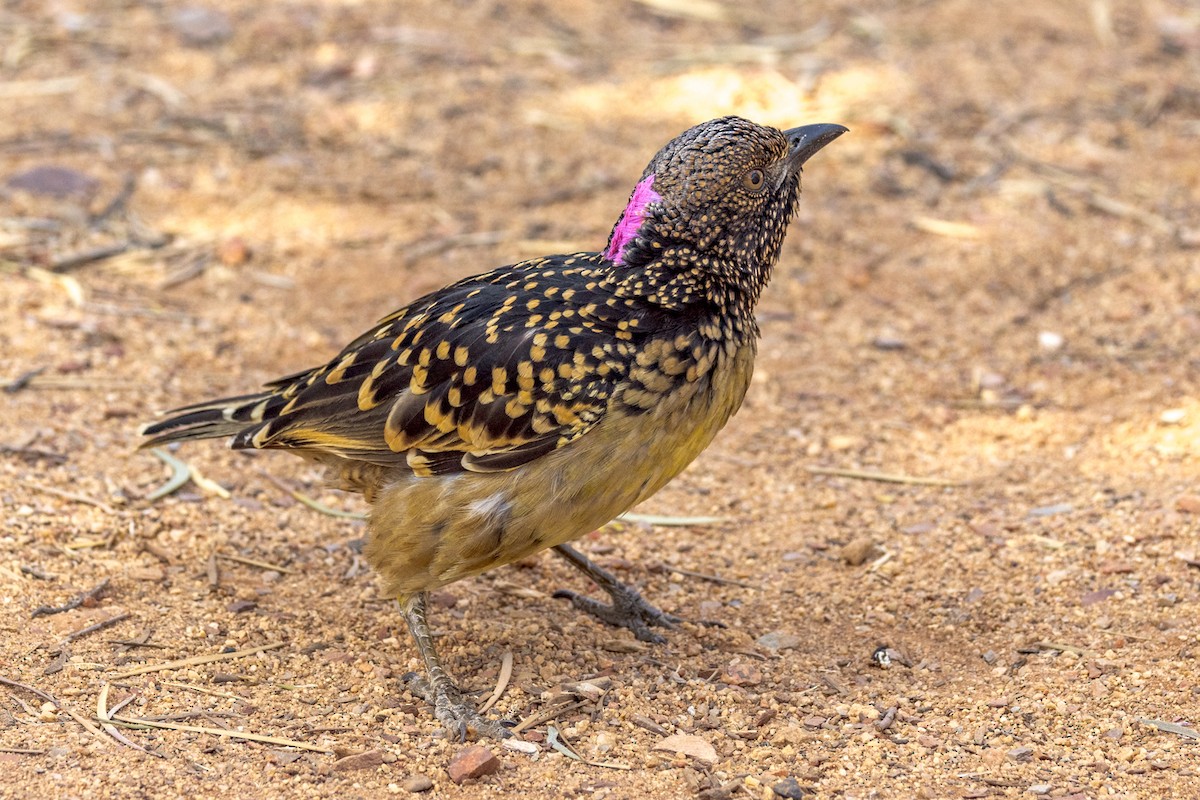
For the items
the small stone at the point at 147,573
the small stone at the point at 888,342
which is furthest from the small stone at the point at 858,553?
the small stone at the point at 147,573

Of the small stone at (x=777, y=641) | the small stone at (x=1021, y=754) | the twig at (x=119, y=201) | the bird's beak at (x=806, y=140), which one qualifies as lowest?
the small stone at (x=777, y=641)

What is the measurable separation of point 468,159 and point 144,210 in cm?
197

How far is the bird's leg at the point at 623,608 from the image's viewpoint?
477cm

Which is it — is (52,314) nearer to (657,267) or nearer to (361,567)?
(361,567)

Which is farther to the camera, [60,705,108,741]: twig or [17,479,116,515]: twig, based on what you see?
[17,479,116,515]: twig

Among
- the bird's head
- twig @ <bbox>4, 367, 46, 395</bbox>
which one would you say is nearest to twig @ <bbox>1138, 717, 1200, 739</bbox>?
the bird's head

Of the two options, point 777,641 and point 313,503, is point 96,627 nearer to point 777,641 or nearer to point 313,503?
point 313,503

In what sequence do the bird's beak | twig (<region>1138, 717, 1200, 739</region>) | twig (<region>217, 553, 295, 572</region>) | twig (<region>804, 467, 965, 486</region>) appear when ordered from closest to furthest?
twig (<region>1138, 717, 1200, 739</region>) → the bird's beak → twig (<region>217, 553, 295, 572</region>) → twig (<region>804, 467, 965, 486</region>)

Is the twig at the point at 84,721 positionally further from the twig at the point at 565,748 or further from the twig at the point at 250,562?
the twig at the point at 565,748

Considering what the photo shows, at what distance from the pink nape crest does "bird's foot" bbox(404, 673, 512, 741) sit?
4.86 feet

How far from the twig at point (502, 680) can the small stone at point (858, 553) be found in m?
1.44

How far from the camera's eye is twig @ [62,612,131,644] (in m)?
4.31

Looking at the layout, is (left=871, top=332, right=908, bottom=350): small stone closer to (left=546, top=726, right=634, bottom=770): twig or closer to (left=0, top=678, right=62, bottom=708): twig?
(left=546, top=726, right=634, bottom=770): twig

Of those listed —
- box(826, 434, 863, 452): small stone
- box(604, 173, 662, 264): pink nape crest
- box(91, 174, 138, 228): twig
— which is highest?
box(604, 173, 662, 264): pink nape crest
